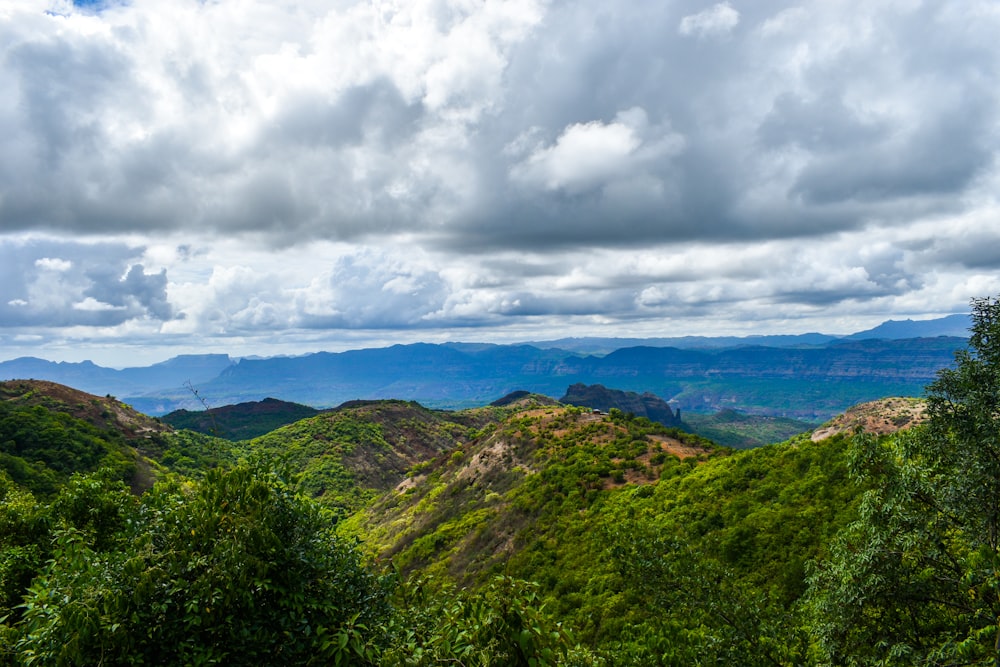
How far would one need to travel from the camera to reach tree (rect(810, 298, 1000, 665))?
32.9 feet

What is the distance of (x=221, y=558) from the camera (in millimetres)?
8719

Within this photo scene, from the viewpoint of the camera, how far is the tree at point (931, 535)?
1004 cm

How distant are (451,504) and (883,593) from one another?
56965 millimetres

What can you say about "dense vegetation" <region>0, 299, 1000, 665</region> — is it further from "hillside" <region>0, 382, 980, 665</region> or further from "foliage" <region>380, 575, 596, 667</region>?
"hillside" <region>0, 382, 980, 665</region>

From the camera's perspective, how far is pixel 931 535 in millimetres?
10617

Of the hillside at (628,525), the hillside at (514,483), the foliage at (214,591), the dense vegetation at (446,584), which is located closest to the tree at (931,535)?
the dense vegetation at (446,584)

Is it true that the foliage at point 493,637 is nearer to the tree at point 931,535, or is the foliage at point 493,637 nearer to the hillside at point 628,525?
the hillside at point 628,525

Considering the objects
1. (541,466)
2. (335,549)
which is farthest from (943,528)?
(541,466)

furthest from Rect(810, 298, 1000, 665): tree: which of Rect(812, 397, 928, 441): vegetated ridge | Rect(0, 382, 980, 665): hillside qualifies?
Rect(812, 397, 928, 441): vegetated ridge

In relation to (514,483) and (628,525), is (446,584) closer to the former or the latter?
(628,525)

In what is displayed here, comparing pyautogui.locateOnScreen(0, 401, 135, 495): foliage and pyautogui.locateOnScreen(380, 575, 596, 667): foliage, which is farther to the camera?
pyautogui.locateOnScreen(0, 401, 135, 495): foliage

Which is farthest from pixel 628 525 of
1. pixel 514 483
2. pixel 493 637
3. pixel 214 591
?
pixel 514 483

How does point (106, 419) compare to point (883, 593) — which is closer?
point (883, 593)

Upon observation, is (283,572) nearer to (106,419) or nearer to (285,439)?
(106,419)
